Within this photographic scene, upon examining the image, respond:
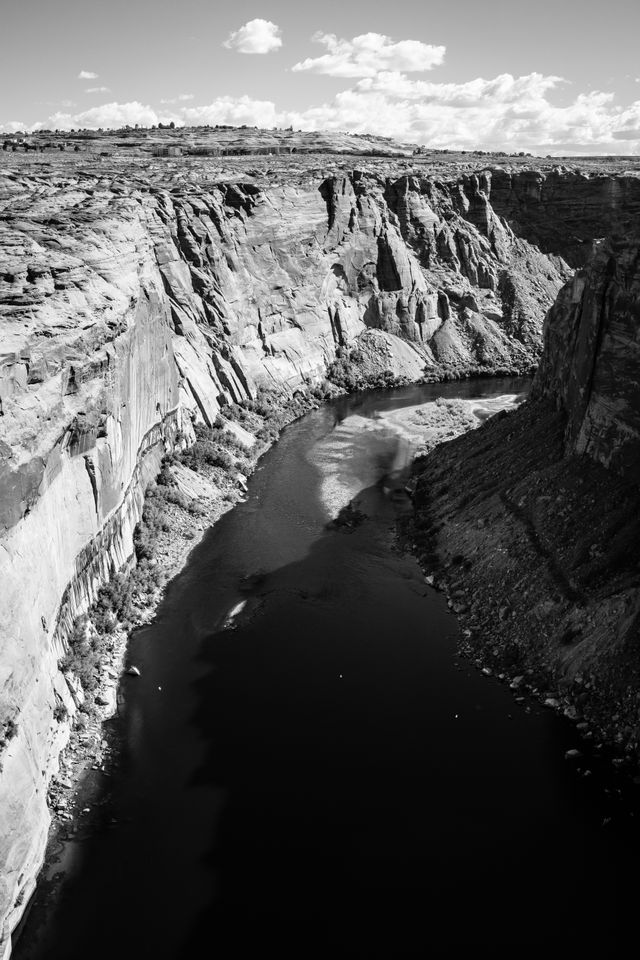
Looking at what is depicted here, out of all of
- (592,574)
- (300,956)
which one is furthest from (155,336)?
(300,956)

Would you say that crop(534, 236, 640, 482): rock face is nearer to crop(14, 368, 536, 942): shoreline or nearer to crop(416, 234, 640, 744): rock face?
crop(416, 234, 640, 744): rock face

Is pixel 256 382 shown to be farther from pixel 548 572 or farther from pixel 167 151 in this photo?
pixel 167 151

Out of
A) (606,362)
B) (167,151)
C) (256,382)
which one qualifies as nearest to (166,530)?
(606,362)

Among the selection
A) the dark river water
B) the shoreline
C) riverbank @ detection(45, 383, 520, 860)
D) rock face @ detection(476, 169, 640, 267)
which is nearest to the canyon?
the shoreline

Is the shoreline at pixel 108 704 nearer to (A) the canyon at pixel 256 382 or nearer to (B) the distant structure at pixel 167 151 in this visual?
(A) the canyon at pixel 256 382

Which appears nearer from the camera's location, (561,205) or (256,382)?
(256,382)

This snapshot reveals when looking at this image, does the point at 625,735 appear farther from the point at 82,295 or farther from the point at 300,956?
the point at 82,295

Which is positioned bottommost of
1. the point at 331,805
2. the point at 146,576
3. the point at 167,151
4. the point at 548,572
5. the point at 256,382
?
the point at 331,805
